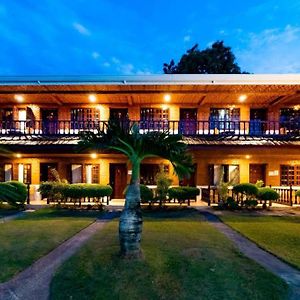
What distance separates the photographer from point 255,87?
47.3 ft

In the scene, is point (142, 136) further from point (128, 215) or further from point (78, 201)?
point (78, 201)

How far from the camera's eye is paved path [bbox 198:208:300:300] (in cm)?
509

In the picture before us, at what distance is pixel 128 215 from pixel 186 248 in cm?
217

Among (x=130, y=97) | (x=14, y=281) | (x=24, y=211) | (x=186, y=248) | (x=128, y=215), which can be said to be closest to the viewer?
(x=14, y=281)

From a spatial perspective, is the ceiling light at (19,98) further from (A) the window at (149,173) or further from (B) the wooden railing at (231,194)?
(B) the wooden railing at (231,194)

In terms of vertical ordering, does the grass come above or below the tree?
below

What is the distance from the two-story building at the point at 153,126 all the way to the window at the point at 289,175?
6 centimetres

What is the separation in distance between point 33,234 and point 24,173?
34.7 ft

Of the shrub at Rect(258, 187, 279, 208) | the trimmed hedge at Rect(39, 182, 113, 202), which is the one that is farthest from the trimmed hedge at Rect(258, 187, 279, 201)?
the trimmed hedge at Rect(39, 182, 113, 202)

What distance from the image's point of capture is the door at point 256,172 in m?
17.7

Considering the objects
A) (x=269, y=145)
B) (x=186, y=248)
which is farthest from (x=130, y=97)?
(x=186, y=248)

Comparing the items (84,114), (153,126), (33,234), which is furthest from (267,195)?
(84,114)

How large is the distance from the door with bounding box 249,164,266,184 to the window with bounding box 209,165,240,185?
40.4 inches

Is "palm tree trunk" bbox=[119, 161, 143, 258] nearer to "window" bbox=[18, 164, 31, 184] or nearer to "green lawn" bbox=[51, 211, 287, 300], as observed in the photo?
"green lawn" bbox=[51, 211, 287, 300]
